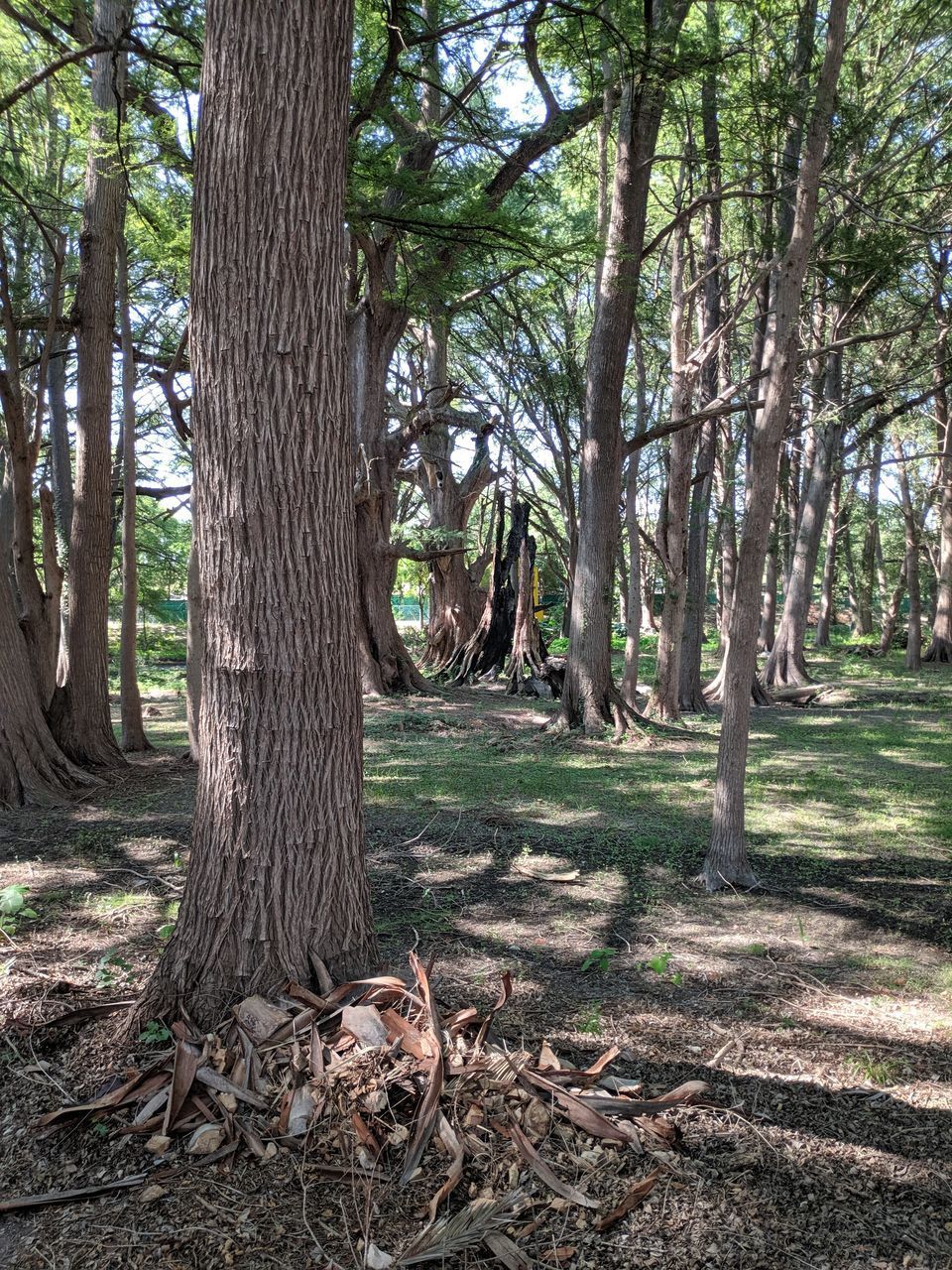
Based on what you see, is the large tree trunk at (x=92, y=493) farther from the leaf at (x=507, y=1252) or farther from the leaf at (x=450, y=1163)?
the leaf at (x=507, y=1252)

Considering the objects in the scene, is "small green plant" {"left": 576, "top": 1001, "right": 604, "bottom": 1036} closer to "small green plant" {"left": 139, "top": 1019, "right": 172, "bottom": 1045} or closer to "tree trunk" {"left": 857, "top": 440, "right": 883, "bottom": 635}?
"small green plant" {"left": 139, "top": 1019, "right": 172, "bottom": 1045}

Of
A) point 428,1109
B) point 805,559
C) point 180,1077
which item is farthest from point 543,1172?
point 805,559

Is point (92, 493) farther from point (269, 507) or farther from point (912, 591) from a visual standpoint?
point (912, 591)

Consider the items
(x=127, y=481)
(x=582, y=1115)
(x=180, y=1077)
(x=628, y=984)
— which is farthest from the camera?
(x=127, y=481)

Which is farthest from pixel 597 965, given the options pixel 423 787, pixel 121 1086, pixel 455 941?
pixel 423 787

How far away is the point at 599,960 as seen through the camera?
13.4 feet

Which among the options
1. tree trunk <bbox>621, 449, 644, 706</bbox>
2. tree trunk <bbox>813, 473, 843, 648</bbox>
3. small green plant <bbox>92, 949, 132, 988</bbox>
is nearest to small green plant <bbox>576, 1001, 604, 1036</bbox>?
small green plant <bbox>92, 949, 132, 988</bbox>

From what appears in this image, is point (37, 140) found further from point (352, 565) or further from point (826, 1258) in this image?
point (826, 1258)

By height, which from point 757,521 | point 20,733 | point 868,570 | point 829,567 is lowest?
point 20,733

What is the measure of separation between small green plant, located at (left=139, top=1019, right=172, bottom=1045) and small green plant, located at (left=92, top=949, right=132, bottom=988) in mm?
555

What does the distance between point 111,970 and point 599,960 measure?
213 cm

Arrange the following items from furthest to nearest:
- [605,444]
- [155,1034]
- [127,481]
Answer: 1. [605,444]
2. [127,481]
3. [155,1034]

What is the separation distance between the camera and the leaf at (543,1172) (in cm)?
239

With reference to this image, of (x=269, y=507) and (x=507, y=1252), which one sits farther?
(x=269, y=507)
